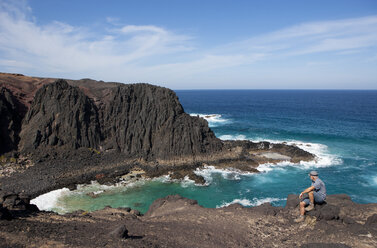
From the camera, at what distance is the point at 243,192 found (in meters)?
31.9

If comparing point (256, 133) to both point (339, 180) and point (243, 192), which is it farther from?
point (243, 192)

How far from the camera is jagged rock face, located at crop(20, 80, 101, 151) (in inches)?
1556

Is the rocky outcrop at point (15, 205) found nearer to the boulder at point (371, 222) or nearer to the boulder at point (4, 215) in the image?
the boulder at point (4, 215)

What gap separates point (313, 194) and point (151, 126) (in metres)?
32.9

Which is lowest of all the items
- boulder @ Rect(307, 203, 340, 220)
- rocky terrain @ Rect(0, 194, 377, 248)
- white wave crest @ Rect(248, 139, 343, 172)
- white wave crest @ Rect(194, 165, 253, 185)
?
white wave crest @ Rect(194, 165, 253, 185)

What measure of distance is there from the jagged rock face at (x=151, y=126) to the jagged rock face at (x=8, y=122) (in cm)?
1338

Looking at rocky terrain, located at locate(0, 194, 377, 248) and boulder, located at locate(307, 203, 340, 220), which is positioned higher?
boulder, located at locate(307, 203, 340, 220)

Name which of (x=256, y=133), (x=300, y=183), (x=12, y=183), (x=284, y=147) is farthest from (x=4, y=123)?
(x=256, y=133)

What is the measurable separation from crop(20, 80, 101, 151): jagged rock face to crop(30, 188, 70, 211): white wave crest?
34.4ft

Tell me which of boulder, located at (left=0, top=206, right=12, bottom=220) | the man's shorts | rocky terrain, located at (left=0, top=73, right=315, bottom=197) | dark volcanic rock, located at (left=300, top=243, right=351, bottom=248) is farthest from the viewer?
rocky terrain, located at (left=0, top=73, right=315, bottom=197)

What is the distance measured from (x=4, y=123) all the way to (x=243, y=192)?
1471 inches

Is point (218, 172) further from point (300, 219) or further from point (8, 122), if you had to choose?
point (8, 122)

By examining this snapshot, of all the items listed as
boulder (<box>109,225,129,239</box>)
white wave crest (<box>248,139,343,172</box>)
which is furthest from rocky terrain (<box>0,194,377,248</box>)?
white wave crest (<box>248,139,343,172</box>)

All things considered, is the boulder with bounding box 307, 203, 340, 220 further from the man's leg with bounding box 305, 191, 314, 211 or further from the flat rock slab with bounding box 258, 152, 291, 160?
the flat rock slab with bounding box 258, 152, 291, 160
